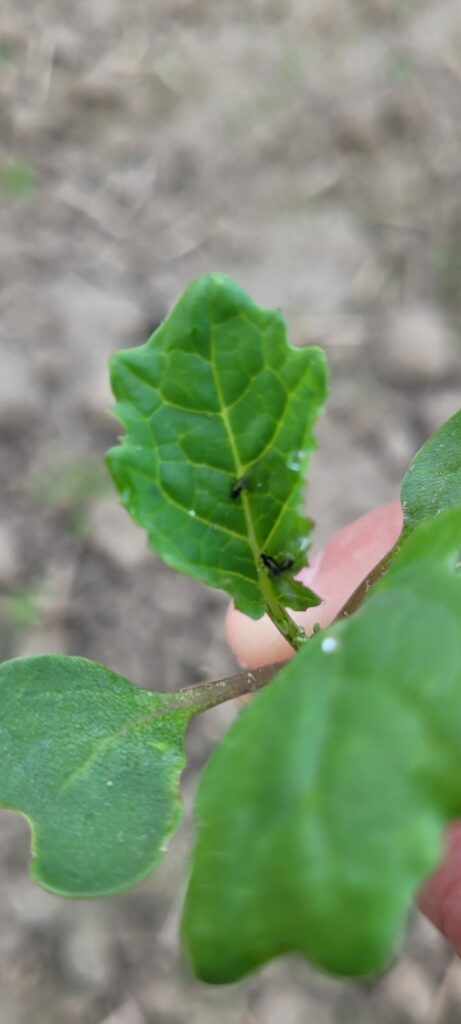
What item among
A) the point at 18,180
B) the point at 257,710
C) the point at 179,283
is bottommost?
the point at 179,283

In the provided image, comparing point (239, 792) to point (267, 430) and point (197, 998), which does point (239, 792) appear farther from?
point (197, 998)

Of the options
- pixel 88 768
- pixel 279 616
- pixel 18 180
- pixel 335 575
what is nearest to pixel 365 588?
pixel 279 616

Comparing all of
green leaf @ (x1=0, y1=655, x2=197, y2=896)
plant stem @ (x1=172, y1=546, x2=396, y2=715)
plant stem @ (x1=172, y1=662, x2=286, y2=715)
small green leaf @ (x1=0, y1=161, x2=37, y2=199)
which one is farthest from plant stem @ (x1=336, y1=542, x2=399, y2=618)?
small green leaf @ (x1=0, y1=161, x2=37, y2=199)

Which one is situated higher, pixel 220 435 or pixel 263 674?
pixel 220 435

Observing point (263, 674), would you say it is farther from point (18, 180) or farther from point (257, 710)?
point (18, 180)

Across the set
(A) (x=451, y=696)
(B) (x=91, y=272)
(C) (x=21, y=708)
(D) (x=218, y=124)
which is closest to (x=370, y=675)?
(A) (x=451, y=696)

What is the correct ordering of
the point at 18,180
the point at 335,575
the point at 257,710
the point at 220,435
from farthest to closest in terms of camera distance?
the point at 18,180 < the point at 335,575 < the point at 220,435 < the point at 257,710
